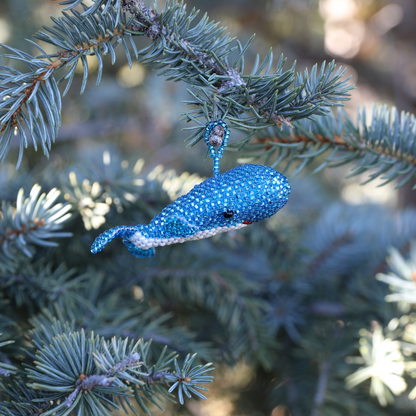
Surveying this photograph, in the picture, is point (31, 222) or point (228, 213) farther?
point (31, 222)

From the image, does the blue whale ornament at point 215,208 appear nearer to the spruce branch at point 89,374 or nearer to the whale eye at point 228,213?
the whale eye at point 228,213

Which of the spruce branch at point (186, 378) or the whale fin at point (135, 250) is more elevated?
the whale fin at point (135, 250)

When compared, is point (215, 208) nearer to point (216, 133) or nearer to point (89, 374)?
point (216, 133)

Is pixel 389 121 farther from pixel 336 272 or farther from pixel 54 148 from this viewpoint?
pixel 54 148

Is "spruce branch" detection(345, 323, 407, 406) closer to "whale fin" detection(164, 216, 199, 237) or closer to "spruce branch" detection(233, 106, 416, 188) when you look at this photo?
"spruce branch" detection(233, 106, 416, 188)

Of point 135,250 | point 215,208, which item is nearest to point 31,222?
point 135,250

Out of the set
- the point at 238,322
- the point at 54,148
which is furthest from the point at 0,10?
the point at 238,322

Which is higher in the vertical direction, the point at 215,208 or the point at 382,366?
the point at 215,208

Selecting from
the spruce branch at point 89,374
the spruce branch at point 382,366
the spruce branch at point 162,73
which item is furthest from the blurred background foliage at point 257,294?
the spruce branch at point 162,73
